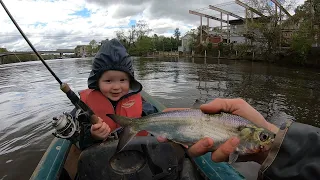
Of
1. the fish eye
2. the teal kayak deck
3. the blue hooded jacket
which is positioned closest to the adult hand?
the fish eye

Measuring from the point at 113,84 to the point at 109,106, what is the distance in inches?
15.0

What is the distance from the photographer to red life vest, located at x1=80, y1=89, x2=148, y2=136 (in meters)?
4.45

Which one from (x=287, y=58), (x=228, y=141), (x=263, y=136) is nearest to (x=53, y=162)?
(x=228, y=141)

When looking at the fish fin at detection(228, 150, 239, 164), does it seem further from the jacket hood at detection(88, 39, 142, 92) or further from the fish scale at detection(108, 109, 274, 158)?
the jacket hood at detection(88, 39, 142, 92)

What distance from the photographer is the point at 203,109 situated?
2650mm

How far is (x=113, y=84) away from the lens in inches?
175

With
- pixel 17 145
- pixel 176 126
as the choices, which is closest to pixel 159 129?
pixel 176 126

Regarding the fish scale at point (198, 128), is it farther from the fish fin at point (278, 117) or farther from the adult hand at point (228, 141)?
the fish fin at point (278, 117)

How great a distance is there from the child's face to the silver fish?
163 cm

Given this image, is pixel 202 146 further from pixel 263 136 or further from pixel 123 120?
pixel 123 120

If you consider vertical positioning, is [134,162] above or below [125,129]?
below

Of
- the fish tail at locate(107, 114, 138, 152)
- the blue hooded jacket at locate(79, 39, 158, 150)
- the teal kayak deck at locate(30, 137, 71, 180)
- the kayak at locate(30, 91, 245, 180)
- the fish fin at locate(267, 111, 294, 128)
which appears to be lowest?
the fish fin at locate(267, 111, 294, 128)

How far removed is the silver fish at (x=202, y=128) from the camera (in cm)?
234

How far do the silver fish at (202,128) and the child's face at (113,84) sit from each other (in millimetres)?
1631
